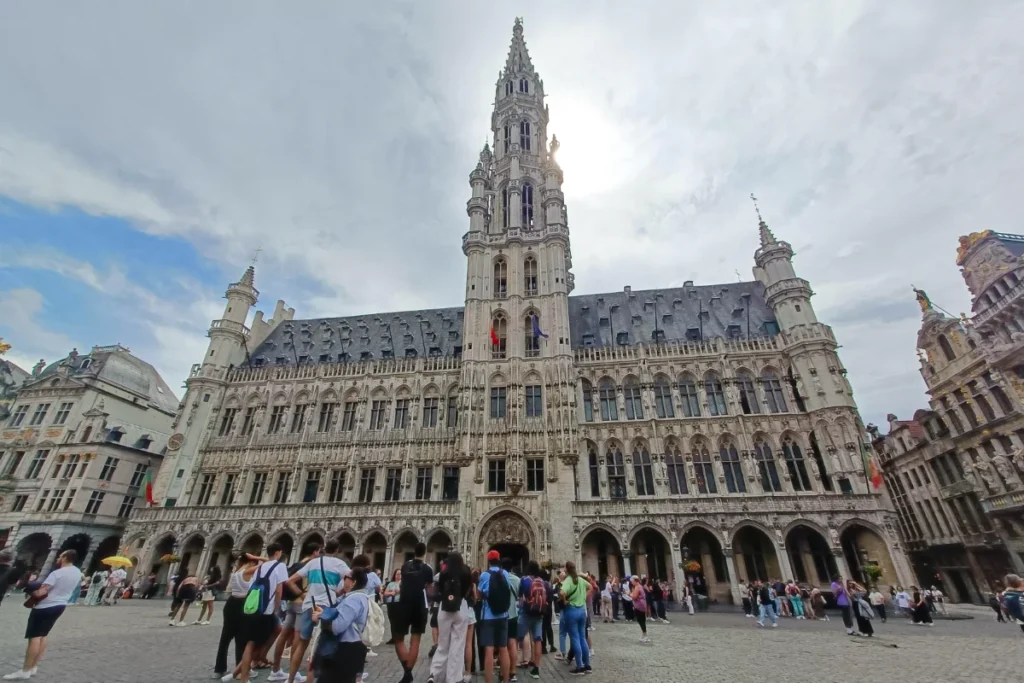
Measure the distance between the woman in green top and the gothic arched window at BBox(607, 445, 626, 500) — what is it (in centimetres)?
2094

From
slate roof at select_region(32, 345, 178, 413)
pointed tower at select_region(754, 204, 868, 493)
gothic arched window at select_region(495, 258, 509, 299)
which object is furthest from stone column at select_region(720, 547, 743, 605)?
slate roof at select_region(32, 345, 178, 413)

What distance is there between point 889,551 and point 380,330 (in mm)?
40433

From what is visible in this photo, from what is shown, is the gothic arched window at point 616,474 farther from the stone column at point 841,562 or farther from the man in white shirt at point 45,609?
the man in white shirt at point 45,609

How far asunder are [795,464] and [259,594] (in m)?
30.7

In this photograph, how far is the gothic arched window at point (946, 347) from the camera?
1294 inches

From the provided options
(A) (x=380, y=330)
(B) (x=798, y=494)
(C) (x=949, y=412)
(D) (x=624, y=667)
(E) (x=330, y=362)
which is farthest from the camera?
(A) (x=380, y=330)

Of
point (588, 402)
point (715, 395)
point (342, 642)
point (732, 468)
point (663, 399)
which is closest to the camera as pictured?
point (342, 642)

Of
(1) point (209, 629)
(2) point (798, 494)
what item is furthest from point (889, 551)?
(1) point (209, 629)

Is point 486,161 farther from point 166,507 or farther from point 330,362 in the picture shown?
point 166,507

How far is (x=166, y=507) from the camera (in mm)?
32562

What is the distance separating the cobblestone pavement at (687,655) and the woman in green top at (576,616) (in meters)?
0.37

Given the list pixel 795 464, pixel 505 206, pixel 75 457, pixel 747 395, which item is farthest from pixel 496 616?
pixel 75 457

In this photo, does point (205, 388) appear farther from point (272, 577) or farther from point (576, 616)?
point (576, 616)

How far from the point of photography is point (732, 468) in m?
28.8
